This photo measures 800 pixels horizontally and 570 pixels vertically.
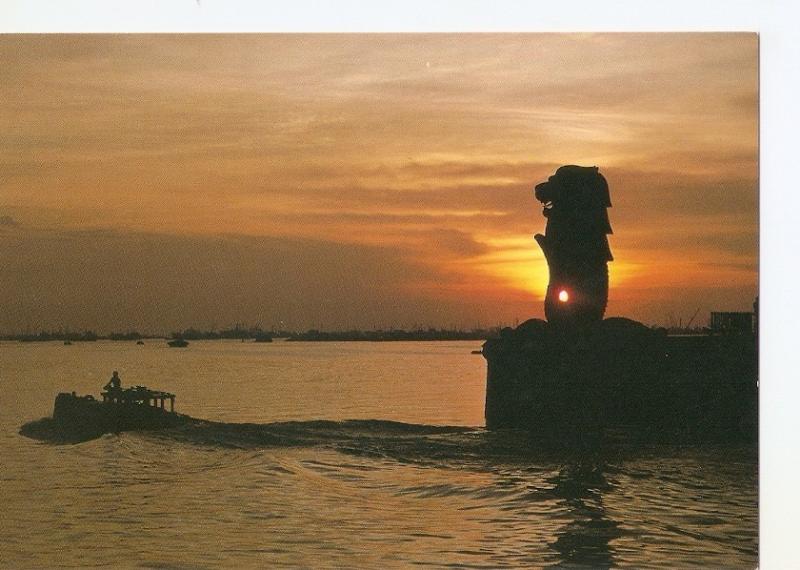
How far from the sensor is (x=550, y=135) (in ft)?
14.0

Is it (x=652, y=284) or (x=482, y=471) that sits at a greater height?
(x=652, y=284)

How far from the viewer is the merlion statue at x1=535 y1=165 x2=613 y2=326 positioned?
4.29 m

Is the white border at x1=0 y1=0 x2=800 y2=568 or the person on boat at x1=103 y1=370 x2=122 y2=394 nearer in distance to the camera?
the white border at x1=0 y1=0 x2=800 y2=568

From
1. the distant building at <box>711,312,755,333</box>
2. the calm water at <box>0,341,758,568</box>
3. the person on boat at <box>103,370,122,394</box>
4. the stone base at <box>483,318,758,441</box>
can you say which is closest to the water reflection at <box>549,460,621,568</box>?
the calm water at <box>0,341,758,568</box>

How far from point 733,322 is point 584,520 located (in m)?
0.99

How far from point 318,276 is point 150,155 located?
2.81 ft

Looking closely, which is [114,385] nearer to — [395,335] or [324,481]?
[324,481]

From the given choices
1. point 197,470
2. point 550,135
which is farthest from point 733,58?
point 197,470

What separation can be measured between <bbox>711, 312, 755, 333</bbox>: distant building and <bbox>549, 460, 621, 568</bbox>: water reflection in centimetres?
75

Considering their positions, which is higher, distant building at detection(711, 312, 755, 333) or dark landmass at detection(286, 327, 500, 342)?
distant building at detection(711, 312, 755, 333)

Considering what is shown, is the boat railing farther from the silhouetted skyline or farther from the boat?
the silhouetted skyline
